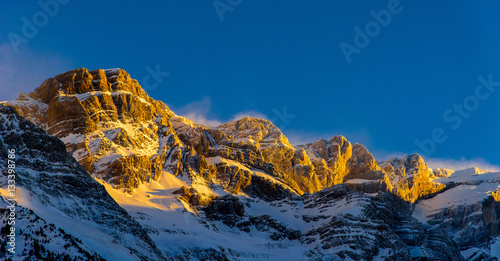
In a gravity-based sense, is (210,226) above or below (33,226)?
above

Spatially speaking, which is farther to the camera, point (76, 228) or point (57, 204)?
point (57, 204)

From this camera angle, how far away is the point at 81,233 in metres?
90.5

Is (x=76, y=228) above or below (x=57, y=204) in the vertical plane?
below

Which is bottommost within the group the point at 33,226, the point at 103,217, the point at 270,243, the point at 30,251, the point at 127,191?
the point at 30,251

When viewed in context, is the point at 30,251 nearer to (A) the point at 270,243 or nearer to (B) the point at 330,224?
(A) the point at 270,243

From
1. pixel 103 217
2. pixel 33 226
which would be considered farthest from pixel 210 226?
pixel 33 226

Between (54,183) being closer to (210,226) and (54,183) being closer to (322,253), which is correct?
(210,226)

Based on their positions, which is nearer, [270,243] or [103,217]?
[103,217]

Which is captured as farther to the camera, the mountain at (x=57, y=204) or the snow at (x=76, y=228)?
the snow at (x=76, y=228)

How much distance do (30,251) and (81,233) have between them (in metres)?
21.6

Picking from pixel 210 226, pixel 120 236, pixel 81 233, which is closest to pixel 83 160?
pixel 210 226

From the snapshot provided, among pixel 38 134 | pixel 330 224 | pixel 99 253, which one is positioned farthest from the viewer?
pixel 330 224

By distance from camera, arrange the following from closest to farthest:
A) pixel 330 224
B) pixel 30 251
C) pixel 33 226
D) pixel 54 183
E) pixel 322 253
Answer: pixel 30 251 < pixel 33 226 < pixel 54 183 < pixel 322 253 < pixel 330 224

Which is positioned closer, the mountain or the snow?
the mountain
